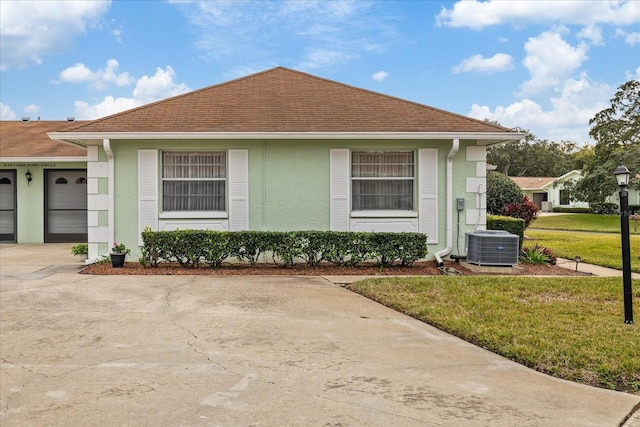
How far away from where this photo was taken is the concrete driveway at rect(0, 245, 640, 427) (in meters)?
3.34

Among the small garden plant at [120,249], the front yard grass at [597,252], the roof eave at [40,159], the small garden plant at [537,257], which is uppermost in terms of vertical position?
the roof eave at [40,159]

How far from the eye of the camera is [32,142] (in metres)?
16.2

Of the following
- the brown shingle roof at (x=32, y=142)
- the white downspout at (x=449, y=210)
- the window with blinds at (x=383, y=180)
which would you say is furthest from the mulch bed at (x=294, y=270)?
the brown shingle roof at (x=32, y=142)

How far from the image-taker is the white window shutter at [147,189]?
10.8 meters

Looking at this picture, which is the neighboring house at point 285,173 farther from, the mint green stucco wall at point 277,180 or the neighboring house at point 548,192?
the neighboring house at point 548,192

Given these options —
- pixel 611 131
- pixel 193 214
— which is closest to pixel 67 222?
pixel 193 214

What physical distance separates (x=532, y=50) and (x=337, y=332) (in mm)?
18129

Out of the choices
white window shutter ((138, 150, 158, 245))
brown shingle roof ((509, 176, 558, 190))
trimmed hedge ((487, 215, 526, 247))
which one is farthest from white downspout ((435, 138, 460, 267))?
brown shingle roof ((509, 176, 558, 190))

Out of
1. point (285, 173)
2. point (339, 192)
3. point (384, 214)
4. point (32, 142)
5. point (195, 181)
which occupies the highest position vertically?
point (32, 142)

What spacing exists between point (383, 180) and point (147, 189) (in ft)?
17.7

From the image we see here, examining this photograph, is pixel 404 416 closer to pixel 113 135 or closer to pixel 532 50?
pixel 113 135

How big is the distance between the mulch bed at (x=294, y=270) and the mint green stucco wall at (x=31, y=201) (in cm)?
676

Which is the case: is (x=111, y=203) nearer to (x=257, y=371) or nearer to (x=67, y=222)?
(x=67, y=222)

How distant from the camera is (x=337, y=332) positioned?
5488 mm
